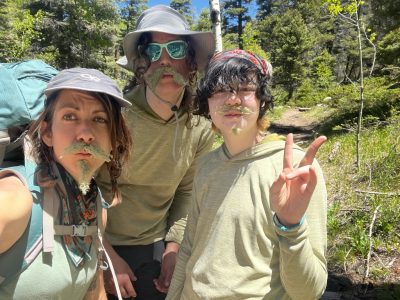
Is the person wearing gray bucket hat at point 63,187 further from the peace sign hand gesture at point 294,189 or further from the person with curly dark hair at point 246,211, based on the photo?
A: the peace sign hand gesture at point 294,189

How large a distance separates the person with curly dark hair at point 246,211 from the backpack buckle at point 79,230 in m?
0.56

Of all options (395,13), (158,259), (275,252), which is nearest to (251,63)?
(275,252)

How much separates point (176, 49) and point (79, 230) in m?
1.23

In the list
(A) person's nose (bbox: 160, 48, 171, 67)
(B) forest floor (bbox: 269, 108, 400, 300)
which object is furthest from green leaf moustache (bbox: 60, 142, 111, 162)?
(B) forest floor (bbox: 269, 108, 400, 300)

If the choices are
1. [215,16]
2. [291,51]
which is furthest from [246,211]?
[291,51]

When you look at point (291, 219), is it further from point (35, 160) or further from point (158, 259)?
point (158, 259)

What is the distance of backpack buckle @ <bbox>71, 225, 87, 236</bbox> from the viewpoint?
61.1 inches

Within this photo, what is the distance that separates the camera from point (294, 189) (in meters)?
1.39

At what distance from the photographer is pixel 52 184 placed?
4.90 feet

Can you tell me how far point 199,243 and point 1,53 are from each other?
1863 centimetres

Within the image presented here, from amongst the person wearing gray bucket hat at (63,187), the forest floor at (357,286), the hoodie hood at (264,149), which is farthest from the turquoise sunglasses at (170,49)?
the forest floor at (357,286)

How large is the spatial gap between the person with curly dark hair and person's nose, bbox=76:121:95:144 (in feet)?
1.94

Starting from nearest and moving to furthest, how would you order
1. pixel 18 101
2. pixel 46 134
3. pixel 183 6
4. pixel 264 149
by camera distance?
pixel 18 101 < pixel 46 134 < pixel 264 149 < pixel 183 6

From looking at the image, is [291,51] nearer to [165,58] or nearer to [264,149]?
[165,58]
